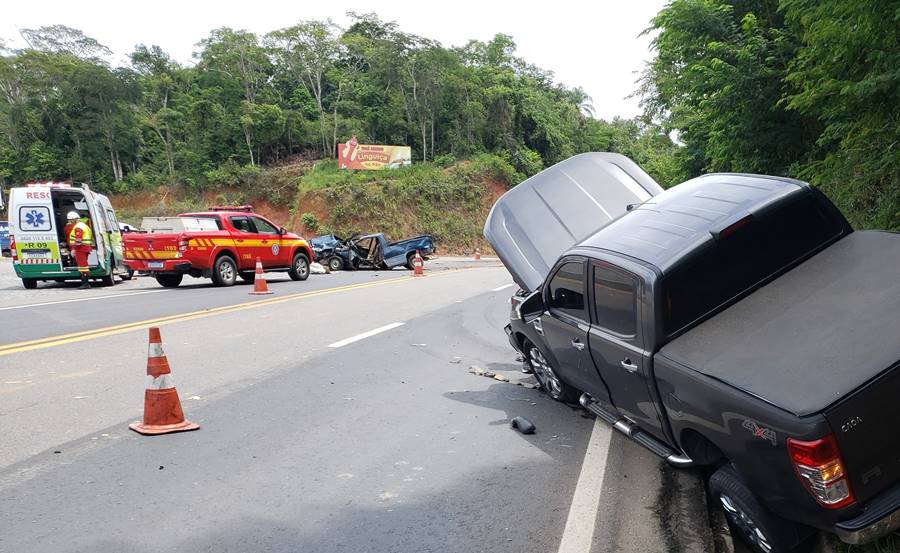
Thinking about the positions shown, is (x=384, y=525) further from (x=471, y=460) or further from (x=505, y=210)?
(x=505, y=210)

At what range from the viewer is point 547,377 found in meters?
6.08

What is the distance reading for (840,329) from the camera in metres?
3.19

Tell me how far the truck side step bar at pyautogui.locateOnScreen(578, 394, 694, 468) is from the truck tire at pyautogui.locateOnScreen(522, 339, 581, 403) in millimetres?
546

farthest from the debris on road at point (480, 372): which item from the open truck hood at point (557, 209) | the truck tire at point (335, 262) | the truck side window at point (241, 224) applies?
the truck tire at point (335, 262)

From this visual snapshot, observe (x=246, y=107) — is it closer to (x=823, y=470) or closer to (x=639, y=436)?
(x=639, y=436)

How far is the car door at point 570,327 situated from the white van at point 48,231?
1576 centimetres

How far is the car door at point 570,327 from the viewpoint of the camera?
4777 millimetres

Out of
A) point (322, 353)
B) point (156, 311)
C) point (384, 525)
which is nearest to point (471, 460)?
point (384, 525)

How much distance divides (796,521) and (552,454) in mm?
2048

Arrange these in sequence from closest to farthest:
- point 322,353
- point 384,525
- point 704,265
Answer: point 384,525
point 704,265
point 322,353

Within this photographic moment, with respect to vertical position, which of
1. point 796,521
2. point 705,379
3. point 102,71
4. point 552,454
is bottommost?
point 552,454

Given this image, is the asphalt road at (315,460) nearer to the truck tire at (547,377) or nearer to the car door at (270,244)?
the truck tire at (547,377)

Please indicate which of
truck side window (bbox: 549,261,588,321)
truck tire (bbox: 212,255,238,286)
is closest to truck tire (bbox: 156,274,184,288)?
truck tire (bbox: 212,255,238,286)

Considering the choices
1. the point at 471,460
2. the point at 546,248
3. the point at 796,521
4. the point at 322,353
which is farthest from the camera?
the point at 322,353
